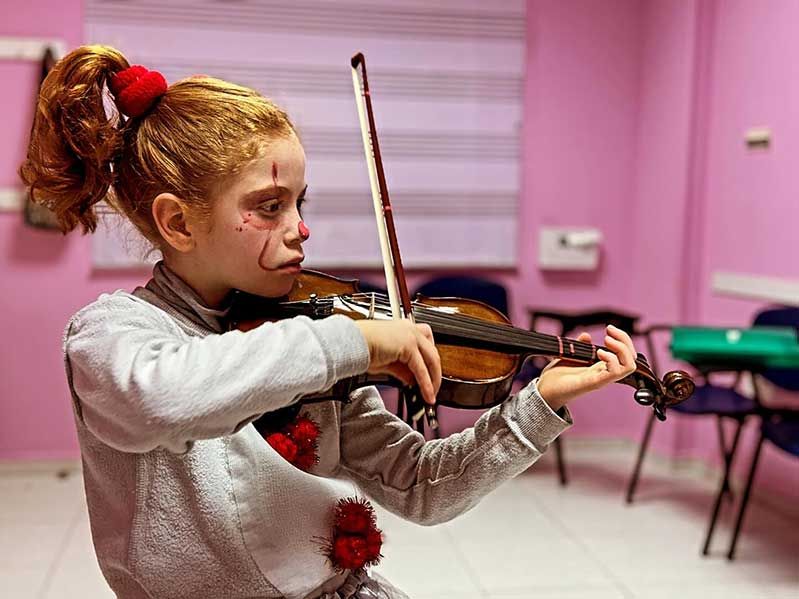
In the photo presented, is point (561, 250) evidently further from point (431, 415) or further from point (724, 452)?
point (431, 415)

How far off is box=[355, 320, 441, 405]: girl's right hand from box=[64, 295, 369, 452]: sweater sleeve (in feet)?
0.06

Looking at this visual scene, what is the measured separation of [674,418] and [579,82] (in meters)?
1.67

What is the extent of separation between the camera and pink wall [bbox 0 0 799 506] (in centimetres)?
331

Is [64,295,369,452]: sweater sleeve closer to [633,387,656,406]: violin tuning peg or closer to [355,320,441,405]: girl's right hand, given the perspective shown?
[355,320,441,405]: girl's right hand

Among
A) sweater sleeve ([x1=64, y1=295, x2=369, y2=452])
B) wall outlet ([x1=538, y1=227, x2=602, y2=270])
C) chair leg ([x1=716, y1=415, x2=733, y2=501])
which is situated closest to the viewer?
sweater sleeve ([x1=64, y1=295, x2=369, y2=452])

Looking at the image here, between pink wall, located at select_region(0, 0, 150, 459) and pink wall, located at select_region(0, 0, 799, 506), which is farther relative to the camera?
pink wall, located at select_region(0, 0, 150, 459)

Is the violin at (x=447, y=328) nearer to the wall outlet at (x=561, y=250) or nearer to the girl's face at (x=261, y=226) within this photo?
the girl's face at (x=261, y=226)

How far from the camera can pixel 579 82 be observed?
12.9ft

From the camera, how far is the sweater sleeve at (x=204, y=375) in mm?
749

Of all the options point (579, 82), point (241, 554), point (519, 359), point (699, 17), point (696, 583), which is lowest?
point (696, 583)

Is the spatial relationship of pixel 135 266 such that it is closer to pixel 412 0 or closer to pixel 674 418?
pixel 412 0

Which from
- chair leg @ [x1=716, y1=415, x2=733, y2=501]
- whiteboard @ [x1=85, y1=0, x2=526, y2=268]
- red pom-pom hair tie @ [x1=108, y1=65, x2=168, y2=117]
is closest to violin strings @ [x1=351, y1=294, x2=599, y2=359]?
red pom-pom hair tie @ [x1=108, y1=65, x2=168, y2=117]

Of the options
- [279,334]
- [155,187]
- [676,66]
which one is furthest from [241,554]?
[676,66]

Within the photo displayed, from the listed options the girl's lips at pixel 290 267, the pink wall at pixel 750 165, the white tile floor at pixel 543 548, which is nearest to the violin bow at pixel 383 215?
the girl's lips at pixel 290 267
